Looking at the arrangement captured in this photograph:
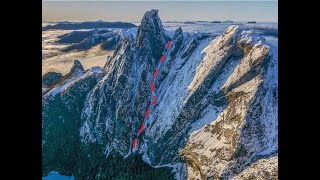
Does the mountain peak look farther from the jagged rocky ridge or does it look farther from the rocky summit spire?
the jagged rocky ridge

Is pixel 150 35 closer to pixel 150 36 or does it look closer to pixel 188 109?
pixel 150 36

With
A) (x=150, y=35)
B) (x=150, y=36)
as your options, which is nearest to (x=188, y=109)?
(x=150, y=36)

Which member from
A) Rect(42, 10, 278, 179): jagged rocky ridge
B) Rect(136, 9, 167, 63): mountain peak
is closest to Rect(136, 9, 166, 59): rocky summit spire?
Rect(136, 9, 167, 63): mountain peak

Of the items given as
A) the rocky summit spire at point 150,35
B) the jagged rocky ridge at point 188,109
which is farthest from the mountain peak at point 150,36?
the jagged rocky ridge at point 188,109
